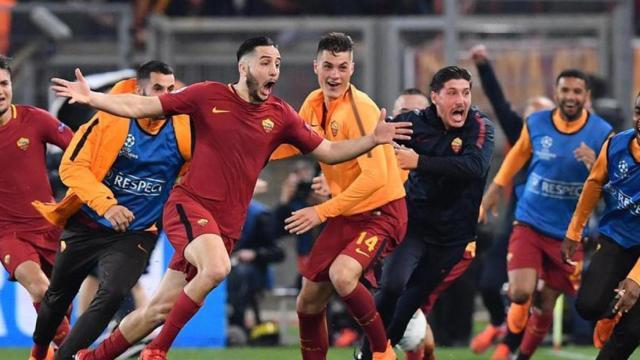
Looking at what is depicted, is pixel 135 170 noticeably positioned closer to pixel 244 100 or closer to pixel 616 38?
pixel 244 100

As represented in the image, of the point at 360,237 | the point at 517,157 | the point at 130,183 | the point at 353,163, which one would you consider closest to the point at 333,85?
the point at 353,163

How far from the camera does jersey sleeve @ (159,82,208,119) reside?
32.5 feet

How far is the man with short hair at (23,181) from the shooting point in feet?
37.6

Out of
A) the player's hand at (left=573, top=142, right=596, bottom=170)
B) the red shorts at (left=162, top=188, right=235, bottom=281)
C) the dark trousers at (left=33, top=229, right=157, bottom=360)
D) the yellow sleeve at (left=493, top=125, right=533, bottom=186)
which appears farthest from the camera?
the yellow sleeve at (left=493, top=125, right=533, bottom=186)

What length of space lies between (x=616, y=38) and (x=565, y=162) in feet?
18.0

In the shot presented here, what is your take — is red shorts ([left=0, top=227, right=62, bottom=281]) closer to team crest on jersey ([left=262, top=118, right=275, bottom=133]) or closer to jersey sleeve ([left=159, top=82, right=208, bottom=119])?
jersey sleeve ([left=159, top=82, right=208, bottom=119])

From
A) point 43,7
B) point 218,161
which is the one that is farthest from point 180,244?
point 43,7

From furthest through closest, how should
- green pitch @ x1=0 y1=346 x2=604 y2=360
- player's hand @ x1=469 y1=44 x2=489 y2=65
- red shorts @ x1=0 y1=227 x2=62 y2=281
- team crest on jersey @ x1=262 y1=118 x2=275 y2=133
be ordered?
1. green pitch @ x1=0 y1=346 x2=604 y2=360
2. player's hand @ x1=469 y1=44 x2=489 y2=65
3. red shorts @ x1=0 y1=227 x2=62 y2=281
4. team crest on jersey @ x1=262 y1=118 x2=275 y2=133

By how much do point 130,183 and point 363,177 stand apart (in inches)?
65.3

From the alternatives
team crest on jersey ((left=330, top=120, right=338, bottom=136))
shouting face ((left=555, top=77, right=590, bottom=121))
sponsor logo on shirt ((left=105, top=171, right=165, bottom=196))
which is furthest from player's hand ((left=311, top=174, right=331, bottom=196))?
shouting face ((left=555, top=77, right=590, bottom=121))

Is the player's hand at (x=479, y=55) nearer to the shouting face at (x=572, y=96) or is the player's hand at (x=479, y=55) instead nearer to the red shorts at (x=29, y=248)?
the shouting face at (x=572, y=96)

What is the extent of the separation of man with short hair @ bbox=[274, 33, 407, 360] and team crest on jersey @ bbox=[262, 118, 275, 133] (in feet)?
2.47

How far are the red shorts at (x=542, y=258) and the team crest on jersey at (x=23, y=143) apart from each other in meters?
4.19

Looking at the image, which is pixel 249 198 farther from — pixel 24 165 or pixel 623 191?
pixel 623 191
